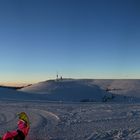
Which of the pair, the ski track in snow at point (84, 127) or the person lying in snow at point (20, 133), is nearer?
the person lying in snow at point (20, 133)

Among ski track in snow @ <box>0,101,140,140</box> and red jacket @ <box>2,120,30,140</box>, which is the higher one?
red jacket @ <box>2,120,30,140</box>

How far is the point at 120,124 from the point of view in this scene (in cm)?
1622

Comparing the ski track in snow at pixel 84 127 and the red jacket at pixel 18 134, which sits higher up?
the red jacket at pixel 18 134

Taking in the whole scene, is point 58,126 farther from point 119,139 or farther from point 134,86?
point 134,86

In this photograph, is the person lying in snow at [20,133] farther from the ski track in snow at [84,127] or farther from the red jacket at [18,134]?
the ski track in snow at [84,127]

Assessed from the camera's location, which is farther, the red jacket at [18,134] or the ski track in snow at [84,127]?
the ski track in snow at [84,127]

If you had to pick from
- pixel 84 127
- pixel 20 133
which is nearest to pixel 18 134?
pixel 20 133

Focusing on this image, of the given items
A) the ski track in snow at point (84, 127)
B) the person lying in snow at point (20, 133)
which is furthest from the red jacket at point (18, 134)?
the ski track in snow at point (84, 127)

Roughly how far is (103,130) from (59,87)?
40517mm

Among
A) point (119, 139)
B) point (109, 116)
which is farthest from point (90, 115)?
point (119, 139)

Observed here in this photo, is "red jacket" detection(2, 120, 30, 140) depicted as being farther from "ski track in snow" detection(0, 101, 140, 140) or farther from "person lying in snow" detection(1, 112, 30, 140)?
"ski track in snow" detection(0, 101, 140, 140)

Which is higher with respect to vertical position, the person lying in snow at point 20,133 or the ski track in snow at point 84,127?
the person lying in snow at point 20,133

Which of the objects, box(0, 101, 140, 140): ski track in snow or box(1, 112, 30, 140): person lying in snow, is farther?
box(0, 101, 140, 140): ski track in snow

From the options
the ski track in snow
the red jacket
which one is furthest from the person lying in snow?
the ski track in snow
